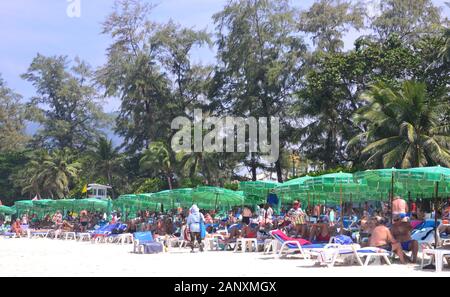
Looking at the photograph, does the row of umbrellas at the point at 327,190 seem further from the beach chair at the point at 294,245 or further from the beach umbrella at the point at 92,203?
the beach chair at the point at 294,245

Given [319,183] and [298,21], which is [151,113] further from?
[319,183]

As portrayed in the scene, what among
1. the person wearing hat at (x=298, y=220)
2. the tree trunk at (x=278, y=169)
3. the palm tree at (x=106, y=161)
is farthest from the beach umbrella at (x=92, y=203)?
the palm tree at (x=106, y=161)

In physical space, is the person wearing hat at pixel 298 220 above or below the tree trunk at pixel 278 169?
below

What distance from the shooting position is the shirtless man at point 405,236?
12.3 meters

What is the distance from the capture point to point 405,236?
12.4 m

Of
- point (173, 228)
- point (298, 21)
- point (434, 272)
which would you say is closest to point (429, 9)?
point (298, 21)

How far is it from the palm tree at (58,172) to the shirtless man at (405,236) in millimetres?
49833

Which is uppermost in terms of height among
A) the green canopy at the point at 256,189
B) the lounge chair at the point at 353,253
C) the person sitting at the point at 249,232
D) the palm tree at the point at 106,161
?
the palm tree at the point at 106,161

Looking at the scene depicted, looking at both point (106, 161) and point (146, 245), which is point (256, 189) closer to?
point (146, 245)

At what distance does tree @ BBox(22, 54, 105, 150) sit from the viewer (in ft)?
216

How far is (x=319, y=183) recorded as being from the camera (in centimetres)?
1538

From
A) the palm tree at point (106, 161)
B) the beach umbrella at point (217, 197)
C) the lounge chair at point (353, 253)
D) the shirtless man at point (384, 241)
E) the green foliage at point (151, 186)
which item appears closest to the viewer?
the lounge chair at point (353, 253)
